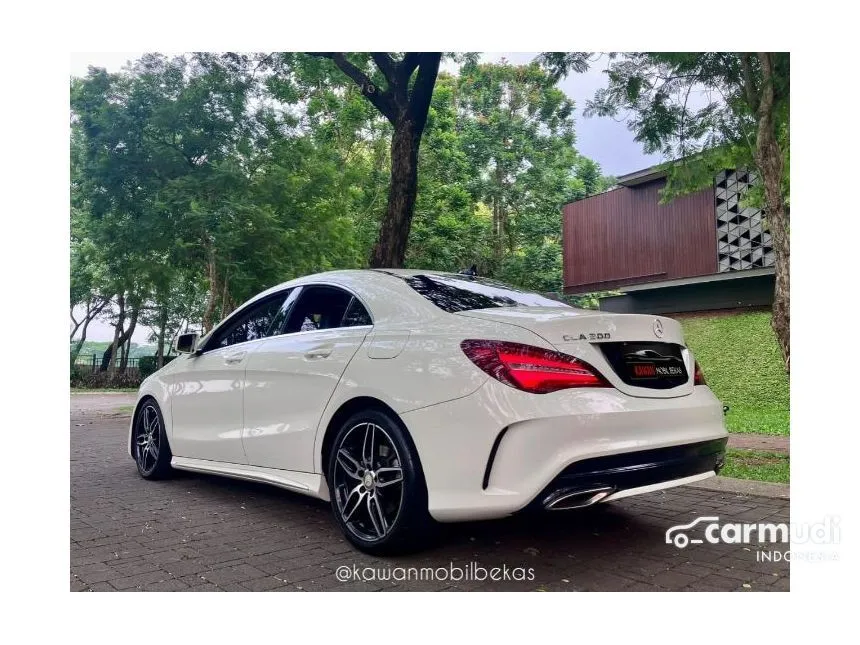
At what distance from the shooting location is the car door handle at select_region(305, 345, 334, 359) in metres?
3.39

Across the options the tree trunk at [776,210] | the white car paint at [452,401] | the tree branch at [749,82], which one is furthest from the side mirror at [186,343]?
the tree trunk at [776,210]

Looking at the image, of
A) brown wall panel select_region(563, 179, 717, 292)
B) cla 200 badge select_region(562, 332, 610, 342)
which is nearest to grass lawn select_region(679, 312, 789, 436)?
brown wall panel select_region(563, 179, 717, 292)

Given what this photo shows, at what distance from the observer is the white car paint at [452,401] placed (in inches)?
99.4

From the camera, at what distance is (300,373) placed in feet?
11.6

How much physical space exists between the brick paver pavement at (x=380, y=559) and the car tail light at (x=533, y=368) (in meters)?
0.84

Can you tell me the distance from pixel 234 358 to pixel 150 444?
1.36 m

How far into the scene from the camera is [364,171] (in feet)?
27.1

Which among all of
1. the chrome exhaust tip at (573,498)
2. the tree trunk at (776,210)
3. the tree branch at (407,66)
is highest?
the tree branch at (407,66)

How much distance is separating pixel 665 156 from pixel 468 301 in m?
4.63

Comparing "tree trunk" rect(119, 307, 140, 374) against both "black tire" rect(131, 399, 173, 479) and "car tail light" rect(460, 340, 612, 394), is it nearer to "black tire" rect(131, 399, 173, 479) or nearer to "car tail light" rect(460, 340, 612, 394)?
"black tire" rect(131, 399, 173, 479)

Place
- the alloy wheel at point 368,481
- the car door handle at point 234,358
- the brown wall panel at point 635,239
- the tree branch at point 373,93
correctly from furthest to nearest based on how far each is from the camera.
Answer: the brown wall panel at point 635,239, the tree branch at point 373,93, the car door handle at point 234,358, the alloy wheel at point 368,481

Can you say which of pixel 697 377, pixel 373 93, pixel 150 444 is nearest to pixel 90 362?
pixel 150 444

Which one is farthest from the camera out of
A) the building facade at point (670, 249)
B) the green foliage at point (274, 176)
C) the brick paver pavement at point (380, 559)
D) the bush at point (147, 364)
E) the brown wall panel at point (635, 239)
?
the brown wall panel at point (635, 239)

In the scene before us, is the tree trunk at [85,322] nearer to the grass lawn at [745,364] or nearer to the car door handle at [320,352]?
the car door handle at [320,352]
